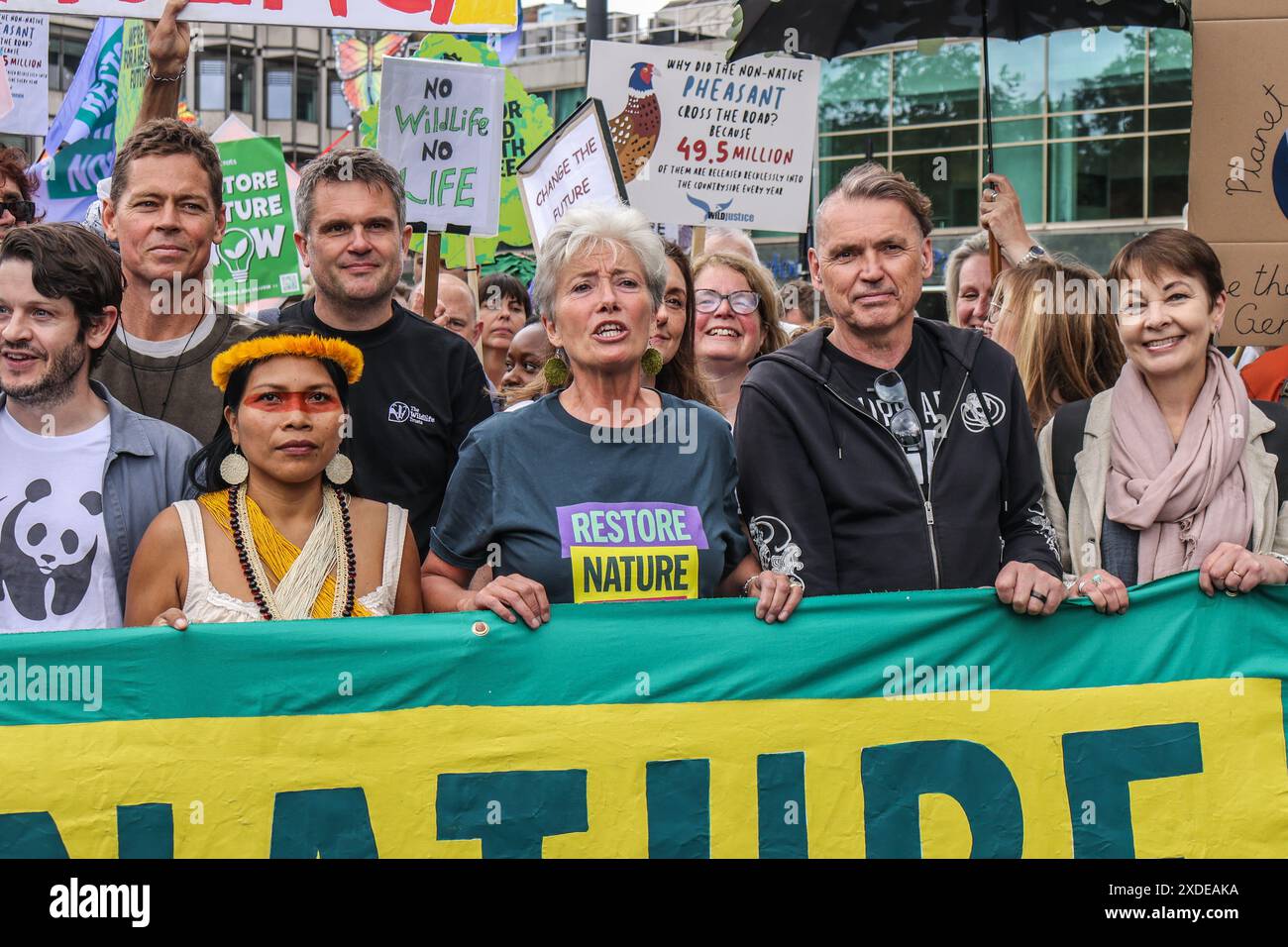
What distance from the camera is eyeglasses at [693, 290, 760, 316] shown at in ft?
18.2

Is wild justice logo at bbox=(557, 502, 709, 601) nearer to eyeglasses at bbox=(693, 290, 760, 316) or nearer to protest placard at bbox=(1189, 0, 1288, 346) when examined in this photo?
eyeglasses at bbox=(693, 290, 760, 316)

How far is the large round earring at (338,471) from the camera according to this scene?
387 cm

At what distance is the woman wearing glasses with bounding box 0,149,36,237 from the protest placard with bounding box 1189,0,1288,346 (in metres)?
4.13

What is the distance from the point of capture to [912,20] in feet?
21.1

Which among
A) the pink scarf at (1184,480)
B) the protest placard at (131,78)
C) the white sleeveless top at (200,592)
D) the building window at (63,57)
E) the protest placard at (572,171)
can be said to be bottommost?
the white sleeveless top at (200,592)

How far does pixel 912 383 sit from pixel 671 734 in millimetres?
1042

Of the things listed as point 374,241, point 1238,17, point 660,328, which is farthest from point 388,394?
point 1238,17

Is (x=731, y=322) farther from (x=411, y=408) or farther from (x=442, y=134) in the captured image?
(x=442, y=134)

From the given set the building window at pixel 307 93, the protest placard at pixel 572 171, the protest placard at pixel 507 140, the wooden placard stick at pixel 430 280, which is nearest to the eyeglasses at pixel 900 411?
the protest placard at pixel 572 171

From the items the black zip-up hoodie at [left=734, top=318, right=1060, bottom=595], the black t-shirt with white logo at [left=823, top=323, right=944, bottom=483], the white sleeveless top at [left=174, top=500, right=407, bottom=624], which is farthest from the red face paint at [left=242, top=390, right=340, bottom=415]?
the black t-shirt with white logo at [left=823, top=323, right=944, bottom=483]

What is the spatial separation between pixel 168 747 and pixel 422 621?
63 cm

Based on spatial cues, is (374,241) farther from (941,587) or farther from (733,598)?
(941,587)

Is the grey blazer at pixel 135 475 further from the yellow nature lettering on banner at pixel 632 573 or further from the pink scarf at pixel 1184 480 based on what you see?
the pink scarf at pixel 1184 480

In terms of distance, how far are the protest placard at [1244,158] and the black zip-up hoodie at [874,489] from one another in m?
1.98
